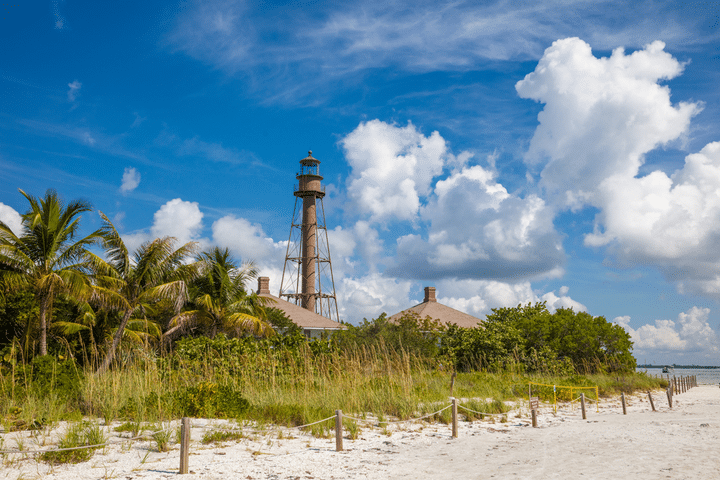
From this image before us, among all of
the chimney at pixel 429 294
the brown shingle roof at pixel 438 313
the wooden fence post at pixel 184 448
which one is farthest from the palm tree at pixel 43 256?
the chimney at pixel 429 294

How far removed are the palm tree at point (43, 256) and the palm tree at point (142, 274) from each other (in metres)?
1.82

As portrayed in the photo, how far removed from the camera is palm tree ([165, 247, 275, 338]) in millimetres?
24047

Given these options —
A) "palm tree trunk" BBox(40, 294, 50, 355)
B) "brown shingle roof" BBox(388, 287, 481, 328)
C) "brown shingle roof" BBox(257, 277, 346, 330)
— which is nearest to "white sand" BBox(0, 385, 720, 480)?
"palm tree trunk" BBox(40, 294, 50, 355)

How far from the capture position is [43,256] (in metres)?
18.0

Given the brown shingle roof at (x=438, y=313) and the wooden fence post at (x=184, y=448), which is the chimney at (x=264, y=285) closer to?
the brown shingle roof at (x=438, y=313)

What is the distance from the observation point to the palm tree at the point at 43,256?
57.0ft

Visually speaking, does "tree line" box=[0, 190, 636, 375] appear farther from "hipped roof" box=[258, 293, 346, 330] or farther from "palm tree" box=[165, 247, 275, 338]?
"hipped roof" box=[258, 293, 346, 330]

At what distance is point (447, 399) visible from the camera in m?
13.9

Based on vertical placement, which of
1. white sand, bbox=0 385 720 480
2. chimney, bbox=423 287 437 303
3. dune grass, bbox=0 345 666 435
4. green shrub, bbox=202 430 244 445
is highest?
chimney, bbox=423 287 437 303

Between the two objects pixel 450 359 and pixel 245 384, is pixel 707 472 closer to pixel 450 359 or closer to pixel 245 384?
pixel 245 384

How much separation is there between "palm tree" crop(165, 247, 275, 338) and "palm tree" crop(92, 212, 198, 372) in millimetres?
1314

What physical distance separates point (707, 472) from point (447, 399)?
22.4 feet

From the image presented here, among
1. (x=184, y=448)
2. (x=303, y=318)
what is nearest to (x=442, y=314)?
(x=303, y=318)

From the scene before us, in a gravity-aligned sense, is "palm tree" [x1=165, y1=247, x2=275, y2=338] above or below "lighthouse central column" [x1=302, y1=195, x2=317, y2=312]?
below
